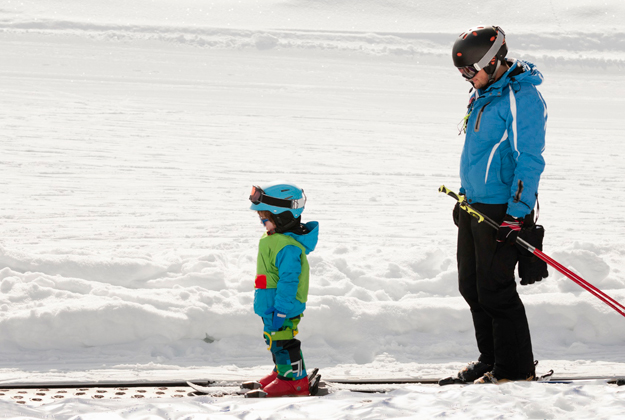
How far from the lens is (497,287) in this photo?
3412mm

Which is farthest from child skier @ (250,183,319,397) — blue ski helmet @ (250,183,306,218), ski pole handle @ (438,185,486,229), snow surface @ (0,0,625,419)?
ski pole handle @ (438,185,486,229)

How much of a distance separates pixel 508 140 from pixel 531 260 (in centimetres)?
59

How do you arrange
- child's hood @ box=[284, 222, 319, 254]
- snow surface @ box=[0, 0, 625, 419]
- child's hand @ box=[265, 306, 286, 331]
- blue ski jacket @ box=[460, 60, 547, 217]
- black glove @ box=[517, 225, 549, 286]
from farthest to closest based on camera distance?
snow surface @ box=[0, 0, 625, 419], child's hood @ box=[284, 222, 319, 254], child's hand @ box=[265, 306, 286, 331], black glove @ box=[517, 225, 549, 286], blue ski jacket @ box=[460, 60, 547, 217]

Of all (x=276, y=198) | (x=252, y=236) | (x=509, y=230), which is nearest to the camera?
(x=509, y=230)

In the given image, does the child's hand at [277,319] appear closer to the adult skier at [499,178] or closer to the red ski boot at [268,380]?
the red ski boot at [268,380]

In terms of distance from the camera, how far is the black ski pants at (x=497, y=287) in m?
3.37

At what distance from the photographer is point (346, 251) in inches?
235

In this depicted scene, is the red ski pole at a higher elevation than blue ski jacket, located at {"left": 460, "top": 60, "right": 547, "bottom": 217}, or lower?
lower

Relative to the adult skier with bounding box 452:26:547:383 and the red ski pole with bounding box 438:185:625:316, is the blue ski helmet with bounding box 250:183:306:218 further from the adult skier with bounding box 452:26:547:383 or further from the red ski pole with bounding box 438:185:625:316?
the adult skier with bounding box 452:26:547:383

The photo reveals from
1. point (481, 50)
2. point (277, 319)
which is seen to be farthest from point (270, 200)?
point (481, 50)

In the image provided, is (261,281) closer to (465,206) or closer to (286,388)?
(286,388)

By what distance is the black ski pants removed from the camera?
337cm

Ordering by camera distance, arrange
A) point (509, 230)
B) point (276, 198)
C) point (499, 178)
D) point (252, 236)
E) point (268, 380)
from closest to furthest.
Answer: point (509, 230), point (499, 178), point (276, 198), point (268, 380), point (252, 236)

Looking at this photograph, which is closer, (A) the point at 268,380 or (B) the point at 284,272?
(B) the point at 284,272
